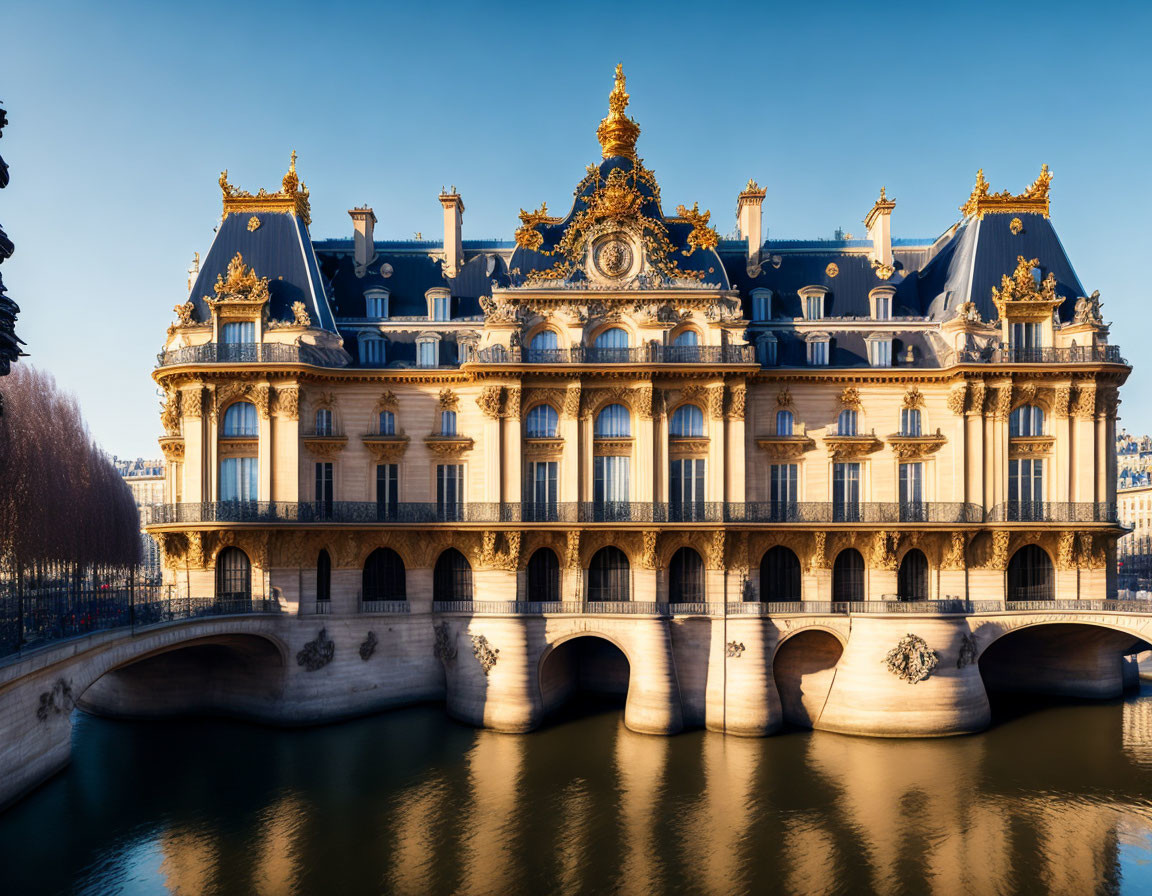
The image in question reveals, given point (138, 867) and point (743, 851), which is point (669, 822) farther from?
point (138, 867)

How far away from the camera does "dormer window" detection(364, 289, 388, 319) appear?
4025cm

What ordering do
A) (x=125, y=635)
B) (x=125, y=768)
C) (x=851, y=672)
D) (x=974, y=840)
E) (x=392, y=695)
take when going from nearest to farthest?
1. (x=974, y=840)
2. (x=125, y=635)
3. (x=125, y=768)
4. (x=851, y=672)
5. (x=392, y=695)

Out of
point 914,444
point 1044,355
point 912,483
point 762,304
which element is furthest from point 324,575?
point 1044,355

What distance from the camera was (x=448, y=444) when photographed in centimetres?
3694

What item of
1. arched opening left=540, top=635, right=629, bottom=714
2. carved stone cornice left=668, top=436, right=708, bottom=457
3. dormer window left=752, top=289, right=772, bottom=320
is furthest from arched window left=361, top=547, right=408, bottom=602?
dormer window left=752, top=289, right=772, bottom=320

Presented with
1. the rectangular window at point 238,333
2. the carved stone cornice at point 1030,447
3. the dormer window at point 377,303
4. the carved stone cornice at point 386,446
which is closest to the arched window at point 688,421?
the carved stone cornice at point 386,446

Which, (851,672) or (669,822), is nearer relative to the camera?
(669,822)

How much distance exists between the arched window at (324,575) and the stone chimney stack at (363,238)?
649 inches

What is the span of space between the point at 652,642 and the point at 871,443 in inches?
585

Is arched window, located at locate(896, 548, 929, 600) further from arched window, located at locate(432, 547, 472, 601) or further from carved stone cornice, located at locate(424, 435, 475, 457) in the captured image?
carved stone cornice, located at locate(424, 435, 475, 457)

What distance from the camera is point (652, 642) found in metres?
33.9

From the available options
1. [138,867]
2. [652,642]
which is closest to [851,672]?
[652,642]

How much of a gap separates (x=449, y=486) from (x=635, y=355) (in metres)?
11.3

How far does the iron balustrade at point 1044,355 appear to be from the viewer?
36.3 m
